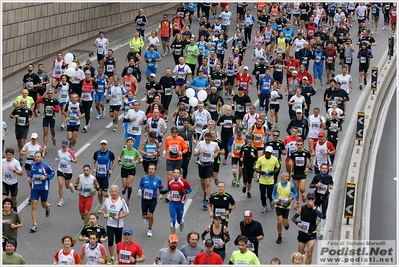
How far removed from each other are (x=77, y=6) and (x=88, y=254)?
20.5 meters

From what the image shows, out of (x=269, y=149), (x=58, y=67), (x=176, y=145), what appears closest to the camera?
(x=269, y=149)

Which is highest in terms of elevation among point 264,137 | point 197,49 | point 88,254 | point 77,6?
point 77,6

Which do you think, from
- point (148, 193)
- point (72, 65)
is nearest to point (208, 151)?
point (148, 193)

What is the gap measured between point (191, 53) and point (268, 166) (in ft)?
35.2

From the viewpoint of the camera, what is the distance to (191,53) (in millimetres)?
30625

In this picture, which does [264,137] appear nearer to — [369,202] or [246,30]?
[369,202]

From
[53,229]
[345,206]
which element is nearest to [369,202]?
[345,206]

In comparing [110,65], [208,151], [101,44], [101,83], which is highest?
[101,44]

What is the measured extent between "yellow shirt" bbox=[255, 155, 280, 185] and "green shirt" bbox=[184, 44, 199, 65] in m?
10.5

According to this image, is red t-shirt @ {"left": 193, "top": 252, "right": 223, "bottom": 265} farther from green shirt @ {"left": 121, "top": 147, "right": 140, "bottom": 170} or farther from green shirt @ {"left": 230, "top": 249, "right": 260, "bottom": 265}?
green shirt @ {"left": 121, "top": 147, "right": 140, "bottom": 170}

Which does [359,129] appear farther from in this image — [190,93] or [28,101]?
[28,101]

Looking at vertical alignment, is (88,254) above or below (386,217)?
below

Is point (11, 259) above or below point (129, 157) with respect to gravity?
below

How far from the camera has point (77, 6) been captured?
3578cm
